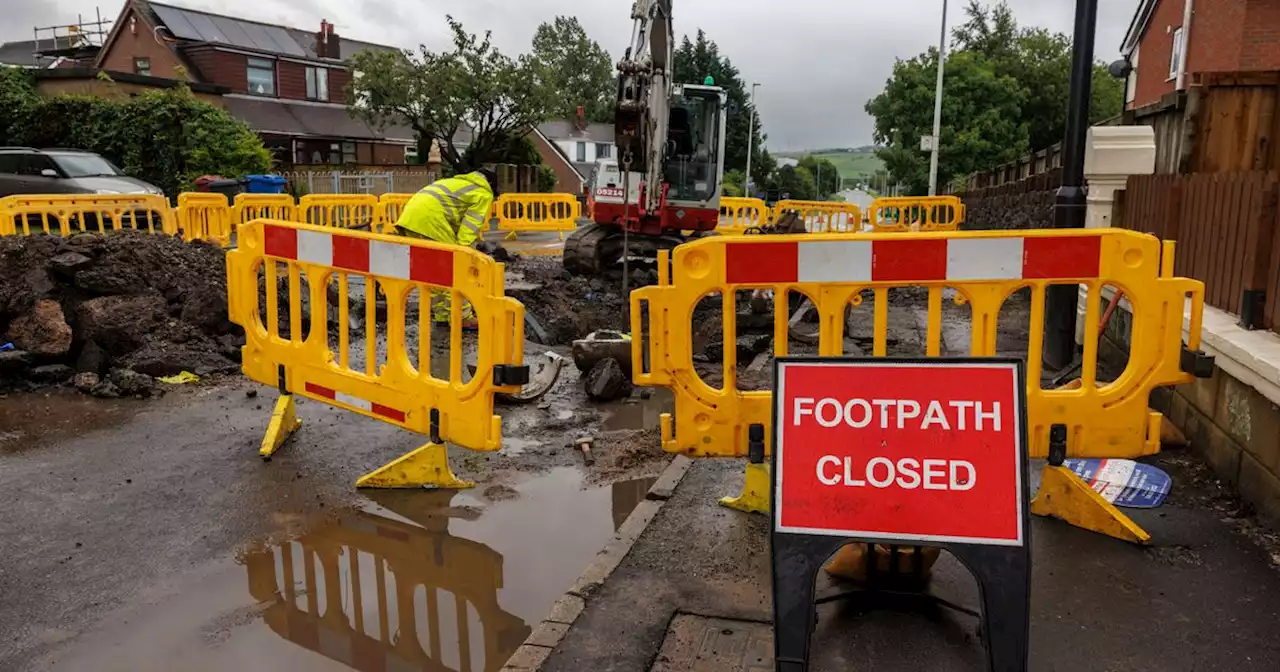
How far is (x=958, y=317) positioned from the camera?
38.3ft

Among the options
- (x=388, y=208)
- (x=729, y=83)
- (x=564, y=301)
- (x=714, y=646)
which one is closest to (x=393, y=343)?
(x=714, y=646)

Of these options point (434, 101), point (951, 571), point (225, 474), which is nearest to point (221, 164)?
point (434, 101)

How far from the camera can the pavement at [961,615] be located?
349cm

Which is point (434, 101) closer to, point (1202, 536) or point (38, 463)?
point (38, 463)

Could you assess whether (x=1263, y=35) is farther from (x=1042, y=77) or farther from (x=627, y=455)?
(x=1042, y=77)

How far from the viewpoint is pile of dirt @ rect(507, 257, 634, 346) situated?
430 inches

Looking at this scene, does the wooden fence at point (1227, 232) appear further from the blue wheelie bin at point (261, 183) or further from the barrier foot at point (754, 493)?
the blue wheelie bin at point (261, 183)

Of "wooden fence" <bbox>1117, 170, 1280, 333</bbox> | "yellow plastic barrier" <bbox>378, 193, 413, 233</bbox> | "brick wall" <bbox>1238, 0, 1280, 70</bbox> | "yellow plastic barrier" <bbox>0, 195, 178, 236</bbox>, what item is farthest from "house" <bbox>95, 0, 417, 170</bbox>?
"wooden fence" <bbox>1117, 170, 1280, 333</bbox>

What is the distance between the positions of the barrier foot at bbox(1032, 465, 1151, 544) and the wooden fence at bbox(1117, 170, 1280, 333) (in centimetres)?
147

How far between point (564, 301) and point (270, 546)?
8.29 meters

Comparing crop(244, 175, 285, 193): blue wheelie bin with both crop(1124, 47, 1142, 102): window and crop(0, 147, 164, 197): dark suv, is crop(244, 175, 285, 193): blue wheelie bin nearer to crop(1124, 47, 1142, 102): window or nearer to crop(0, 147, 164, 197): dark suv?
crop(0, 147, 164, 197): dark suv

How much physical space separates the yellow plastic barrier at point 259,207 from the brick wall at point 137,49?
95.7 feet

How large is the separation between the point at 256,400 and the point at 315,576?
3.27 metres

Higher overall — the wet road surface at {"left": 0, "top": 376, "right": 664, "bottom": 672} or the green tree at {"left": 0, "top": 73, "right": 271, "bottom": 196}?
the green tree at {"left": 0, "top": 73, "right": 271, "bottom": 196}
